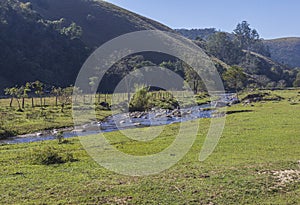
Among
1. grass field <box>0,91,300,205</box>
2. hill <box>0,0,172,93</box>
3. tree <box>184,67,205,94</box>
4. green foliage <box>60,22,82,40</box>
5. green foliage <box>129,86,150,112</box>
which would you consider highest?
green foliage <box>60,22,82,40</box>

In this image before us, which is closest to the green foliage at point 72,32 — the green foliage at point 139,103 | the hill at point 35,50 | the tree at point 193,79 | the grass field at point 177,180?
the hill at point 35,50

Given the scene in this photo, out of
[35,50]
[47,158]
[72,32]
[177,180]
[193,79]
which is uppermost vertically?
[72,32]

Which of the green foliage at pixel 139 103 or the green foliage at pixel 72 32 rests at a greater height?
the green foliage at pixel 72 32

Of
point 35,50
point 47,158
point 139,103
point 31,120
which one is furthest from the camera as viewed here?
point 35,50

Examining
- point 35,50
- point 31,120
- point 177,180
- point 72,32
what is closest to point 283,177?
point 177,180

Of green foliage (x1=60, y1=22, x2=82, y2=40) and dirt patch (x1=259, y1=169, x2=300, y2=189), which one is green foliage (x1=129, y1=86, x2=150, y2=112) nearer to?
dirt patch (x1=259, y1=169, x2=300, y2=189)

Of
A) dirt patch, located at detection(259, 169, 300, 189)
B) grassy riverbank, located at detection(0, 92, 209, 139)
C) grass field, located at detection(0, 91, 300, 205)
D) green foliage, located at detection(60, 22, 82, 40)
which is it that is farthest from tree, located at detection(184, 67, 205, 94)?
dirt patch, located at detection(259, 169, 300, 189)

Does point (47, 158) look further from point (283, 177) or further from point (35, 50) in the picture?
point (35, 50)

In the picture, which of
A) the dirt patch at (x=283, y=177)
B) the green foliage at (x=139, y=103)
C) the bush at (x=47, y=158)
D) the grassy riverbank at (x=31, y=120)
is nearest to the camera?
the dirt patch at (x=283, y=177)

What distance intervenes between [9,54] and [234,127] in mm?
124445

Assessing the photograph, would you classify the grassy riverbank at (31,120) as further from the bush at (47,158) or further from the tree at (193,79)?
the tree at (193,79)

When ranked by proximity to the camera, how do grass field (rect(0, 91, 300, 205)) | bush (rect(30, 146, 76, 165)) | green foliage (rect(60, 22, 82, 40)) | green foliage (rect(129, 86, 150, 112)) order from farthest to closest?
green foliage (rect(60, 22, 82, 40)) < green foliage (rect(129, 86, 150, 112)) < bush (rect(30, 146, 76, 165)) < grass field (rect(0, 91, 300, 205))

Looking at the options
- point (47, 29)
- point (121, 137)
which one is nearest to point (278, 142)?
point (121, 137)

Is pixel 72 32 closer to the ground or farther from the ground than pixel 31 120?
farther from the ground
